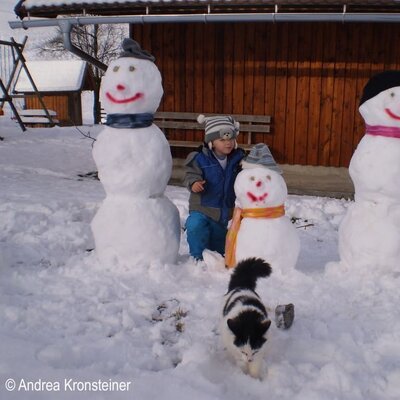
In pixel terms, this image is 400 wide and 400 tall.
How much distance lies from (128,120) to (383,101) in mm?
2042

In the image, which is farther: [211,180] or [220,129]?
[211,180]

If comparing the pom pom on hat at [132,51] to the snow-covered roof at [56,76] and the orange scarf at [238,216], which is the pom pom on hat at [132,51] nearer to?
the orange scarf at [238,216]

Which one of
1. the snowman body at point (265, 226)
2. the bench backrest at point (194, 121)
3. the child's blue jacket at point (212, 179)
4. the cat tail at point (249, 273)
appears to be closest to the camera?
the cat tail at point (249, 273)

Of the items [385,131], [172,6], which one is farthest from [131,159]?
[172,6]

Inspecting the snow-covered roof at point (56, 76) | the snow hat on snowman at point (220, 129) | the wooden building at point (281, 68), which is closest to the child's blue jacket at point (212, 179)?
the snow hat on snowman at point (220, 129)

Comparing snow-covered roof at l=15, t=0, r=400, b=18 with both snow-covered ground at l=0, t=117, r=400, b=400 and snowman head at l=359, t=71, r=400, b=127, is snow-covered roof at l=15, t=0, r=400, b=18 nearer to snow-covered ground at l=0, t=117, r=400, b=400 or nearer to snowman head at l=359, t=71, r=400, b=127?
snowman head at l=359, t=71, r=400, b=127

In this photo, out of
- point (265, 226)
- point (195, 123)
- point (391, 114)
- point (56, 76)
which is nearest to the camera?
point (391, 114)

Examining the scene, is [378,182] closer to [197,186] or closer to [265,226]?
[265,226]

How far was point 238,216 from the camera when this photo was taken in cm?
419

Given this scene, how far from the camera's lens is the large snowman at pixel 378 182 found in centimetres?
392

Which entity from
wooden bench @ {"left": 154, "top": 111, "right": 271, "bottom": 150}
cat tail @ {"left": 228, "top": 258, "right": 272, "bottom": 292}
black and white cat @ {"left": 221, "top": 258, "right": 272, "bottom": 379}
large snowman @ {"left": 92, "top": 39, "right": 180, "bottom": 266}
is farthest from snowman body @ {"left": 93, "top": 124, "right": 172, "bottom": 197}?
wooden bench @ {"left": 154, "top": 111, "right": 271, "bottom": 150}

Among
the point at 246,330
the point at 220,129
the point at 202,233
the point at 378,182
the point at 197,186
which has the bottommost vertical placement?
the point at 202,233

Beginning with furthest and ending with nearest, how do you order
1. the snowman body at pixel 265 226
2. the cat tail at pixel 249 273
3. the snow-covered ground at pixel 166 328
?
the snowman body at pixel 265 226
the cat tail at pixel 249 273
the snow-covered ground at pixel 166 328

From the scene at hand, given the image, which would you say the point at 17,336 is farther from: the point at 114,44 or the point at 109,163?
the point at 114,44
